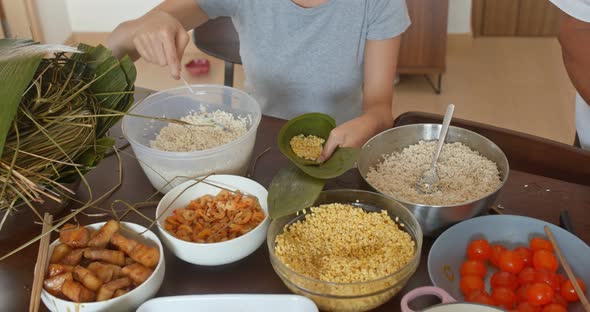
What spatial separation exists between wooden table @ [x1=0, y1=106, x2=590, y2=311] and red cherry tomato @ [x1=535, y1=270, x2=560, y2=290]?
0.50 ft

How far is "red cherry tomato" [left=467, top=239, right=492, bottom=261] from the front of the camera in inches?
36.1

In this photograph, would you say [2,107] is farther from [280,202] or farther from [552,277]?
[552,277]

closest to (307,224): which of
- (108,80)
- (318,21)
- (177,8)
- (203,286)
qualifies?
(203,286)

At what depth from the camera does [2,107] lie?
2.76 ft

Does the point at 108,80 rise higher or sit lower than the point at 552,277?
higher

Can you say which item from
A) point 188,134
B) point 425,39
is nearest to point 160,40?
point 188,134

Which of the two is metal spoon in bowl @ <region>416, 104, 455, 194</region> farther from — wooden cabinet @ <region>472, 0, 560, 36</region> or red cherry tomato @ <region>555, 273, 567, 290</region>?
wooden cabinet @ <region>472, 0, 560, 36</region>

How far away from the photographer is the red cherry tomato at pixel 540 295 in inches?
32.4

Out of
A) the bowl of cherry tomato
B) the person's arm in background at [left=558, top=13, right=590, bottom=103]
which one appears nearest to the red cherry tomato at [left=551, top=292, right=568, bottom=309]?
the bowl of cherry tomato

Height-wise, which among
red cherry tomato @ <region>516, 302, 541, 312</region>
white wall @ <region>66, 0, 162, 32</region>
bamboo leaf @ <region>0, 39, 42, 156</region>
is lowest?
white wall @ <region>66, 0, 162, 32</region>

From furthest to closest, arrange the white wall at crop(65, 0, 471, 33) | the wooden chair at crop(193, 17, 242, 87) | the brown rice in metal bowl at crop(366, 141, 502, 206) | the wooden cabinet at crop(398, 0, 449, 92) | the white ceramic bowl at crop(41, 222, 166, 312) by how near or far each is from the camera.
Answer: the white wall at crop(65, 0, 471, 33), the wooden cabinet at crop(398, 0, 449, 92), the wooden chair at crop(193, 17, 242, 87), the brown rice in metal bowl at crop(366, 141, 502, 206), the white ceramic bowl at crop(41, 222, 166, 312)

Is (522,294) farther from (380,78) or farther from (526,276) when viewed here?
(380,78)

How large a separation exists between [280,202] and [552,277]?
0.43m

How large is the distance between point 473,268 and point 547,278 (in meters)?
0.11
